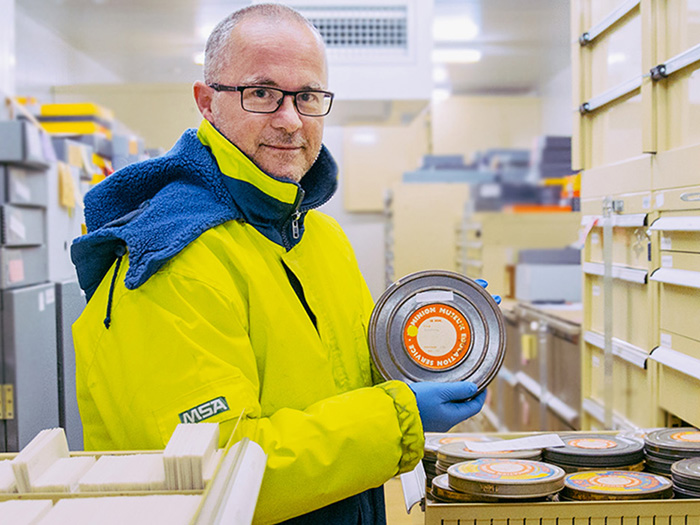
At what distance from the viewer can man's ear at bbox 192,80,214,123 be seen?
4.09 feet

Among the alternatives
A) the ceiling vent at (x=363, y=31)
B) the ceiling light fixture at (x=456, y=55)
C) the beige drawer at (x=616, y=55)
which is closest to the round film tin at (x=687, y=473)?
the beige drawer at (x=616, y=55)

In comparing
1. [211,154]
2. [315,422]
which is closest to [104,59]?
[211,154]

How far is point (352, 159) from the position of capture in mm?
5680

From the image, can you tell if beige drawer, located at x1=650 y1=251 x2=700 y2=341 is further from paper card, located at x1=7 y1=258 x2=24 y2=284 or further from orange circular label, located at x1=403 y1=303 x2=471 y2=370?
paper card, located at x1=7 y1=258 x2=24 y2=284

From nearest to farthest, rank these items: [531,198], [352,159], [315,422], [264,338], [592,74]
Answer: [315,422] < [264,338] < [592,74] < [531,198] < [352,159]

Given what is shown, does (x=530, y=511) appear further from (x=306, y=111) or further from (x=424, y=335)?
(x=306, y=111)

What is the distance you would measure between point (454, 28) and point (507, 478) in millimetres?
4997

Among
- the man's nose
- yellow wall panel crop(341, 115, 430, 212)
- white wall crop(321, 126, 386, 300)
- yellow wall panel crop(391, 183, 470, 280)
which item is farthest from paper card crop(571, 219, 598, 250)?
yellow wall panel crop(341, 115, 430, 212)

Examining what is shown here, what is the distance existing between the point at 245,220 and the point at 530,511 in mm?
664

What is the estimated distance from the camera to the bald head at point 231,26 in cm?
119

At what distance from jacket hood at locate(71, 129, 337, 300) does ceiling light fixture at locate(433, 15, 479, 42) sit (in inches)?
Result: 180

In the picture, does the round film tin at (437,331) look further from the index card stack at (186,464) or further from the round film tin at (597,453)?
the index card stack at (186,464)

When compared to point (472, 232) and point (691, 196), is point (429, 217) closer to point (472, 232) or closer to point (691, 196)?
point (472, 232)

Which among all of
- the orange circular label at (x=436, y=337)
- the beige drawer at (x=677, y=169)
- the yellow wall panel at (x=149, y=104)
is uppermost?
the yellow wall panel at (x=149, y=104)
